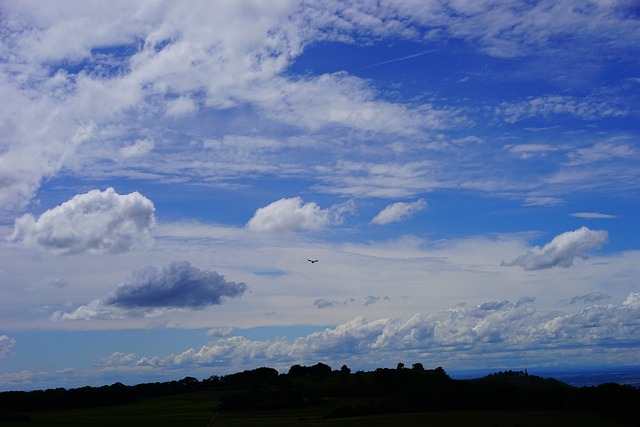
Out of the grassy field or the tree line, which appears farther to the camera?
the tree line

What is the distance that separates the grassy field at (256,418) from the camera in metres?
100

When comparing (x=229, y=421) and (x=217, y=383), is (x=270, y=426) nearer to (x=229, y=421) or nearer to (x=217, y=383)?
(x=229, y=421)

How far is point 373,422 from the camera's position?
107m

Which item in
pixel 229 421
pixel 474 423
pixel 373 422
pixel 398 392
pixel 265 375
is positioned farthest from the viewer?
pixel 265 375

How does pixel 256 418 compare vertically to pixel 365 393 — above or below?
below

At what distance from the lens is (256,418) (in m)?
120

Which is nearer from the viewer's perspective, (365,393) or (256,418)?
(256,418)

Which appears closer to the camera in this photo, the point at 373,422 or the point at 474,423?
the point at 474,423

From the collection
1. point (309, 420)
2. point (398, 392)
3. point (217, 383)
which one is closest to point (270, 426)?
point (309, 420)

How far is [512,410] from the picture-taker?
117 metres

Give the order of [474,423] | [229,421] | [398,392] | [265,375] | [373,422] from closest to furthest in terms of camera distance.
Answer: [474,423] < [373,422] < [229,421] < [398,392] < [265,375]

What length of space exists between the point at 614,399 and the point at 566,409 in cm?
973

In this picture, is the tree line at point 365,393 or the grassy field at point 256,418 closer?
the grassy field at point 256,418

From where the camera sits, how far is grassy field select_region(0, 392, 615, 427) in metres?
100
